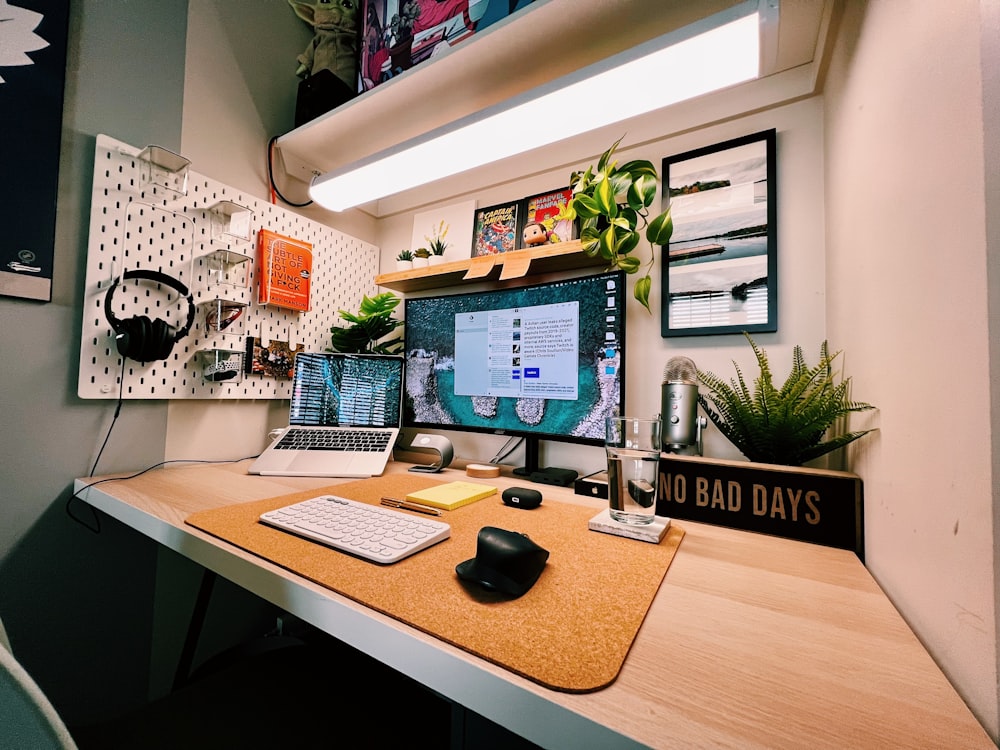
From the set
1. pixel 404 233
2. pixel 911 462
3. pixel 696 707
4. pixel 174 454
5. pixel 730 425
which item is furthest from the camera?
pixel 404 233

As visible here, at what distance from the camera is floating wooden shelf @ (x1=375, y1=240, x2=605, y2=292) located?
3.51ft

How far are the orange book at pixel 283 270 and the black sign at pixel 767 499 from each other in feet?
3.93

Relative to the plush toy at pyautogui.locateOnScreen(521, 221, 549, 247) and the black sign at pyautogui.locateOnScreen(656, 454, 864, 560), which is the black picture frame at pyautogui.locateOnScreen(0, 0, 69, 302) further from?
the black sign at pyautogui.locateOnScreen(656, 454, 864, 560)

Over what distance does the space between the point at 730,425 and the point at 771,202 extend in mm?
537

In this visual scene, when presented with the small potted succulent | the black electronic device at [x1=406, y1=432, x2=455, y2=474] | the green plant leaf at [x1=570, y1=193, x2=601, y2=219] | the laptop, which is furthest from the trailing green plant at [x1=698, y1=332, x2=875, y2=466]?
the small potted succulent

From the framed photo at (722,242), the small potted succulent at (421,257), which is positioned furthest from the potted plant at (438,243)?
the framed photo at (722,242)

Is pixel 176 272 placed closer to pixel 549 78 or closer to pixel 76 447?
pixel 76 447

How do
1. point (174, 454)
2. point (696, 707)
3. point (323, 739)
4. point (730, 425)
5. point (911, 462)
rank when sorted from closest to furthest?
point (696, 707) → point (911, 462) → point (323, 739) → point (730, 425) → point (174, 454)

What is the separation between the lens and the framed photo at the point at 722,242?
0.93 m

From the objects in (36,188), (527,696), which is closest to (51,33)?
(36,188)

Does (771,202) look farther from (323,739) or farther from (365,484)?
(323,739)

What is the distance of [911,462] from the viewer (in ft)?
1.43

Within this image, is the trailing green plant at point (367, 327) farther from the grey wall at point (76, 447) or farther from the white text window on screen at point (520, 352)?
the grey wall at point (76, 447)

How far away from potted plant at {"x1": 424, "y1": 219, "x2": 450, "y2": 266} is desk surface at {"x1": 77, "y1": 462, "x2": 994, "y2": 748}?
1.04m
